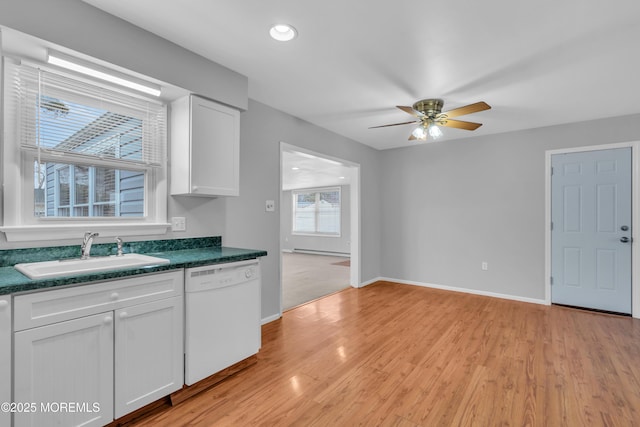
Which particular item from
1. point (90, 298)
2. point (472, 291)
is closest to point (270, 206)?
point (90, 298)

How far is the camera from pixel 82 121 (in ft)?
6.68

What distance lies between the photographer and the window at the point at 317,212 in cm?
970

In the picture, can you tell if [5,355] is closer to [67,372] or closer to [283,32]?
[67,372]

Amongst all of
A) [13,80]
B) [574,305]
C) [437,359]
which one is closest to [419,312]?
[437,359]

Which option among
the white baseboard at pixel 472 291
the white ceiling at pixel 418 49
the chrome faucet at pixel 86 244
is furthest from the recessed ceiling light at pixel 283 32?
the white baseboard at pixel 472 291

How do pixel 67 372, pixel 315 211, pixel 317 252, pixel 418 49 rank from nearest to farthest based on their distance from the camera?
pixel 67 372
pixel 418 49
pixel 317 252
pixel 315 211

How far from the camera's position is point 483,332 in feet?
10.4

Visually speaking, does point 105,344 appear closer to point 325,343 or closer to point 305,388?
point 305,388

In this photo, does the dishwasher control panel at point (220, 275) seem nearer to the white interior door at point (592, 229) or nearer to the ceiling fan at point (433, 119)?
the ceiling fan at point (433, 119)

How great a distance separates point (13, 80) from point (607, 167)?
564cm

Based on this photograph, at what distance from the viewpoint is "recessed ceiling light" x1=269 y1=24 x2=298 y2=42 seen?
202 cm

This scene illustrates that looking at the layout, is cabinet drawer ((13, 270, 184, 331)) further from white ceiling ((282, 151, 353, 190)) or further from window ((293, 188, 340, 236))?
window ((293, 188, 340, 236))

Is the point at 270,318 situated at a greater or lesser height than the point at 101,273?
lesser

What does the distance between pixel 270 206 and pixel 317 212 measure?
21.7ft
